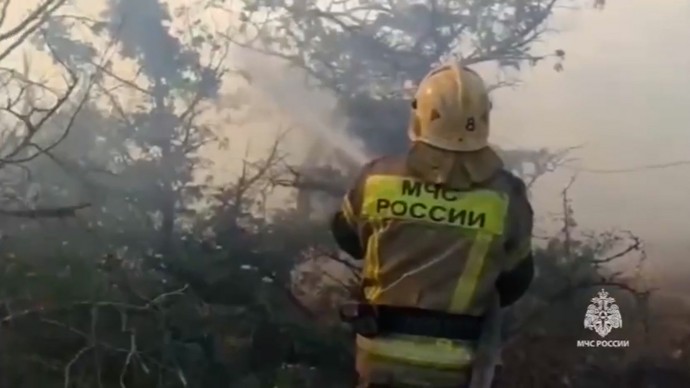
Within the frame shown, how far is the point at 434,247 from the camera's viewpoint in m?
1.84

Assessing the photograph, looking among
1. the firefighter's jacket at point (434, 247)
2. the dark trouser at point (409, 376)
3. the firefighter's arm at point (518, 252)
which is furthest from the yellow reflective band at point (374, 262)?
the firefighter's arm at point (518, 252)

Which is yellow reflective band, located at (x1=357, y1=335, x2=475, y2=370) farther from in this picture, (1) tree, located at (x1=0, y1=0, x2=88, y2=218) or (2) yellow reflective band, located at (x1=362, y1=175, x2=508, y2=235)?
(1) tree, located at (x1=0, y1=0, x2=88, y2=218)

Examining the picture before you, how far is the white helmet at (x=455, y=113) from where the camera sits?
182 cm

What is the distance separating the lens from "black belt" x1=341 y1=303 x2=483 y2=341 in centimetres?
183

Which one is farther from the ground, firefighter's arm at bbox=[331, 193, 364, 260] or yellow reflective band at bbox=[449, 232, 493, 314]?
firefighter's arm at bbox=[331, 193, 364, 260]

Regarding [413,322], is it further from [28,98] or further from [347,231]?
[28,98]

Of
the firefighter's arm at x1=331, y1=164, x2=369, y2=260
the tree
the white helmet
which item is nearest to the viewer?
the white helmet

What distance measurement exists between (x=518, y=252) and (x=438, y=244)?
0.15 metres

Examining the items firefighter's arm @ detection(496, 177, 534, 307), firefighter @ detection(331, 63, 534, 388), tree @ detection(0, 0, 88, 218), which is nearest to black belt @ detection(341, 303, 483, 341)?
firefighter @ detection(331, 63, 534, 388)

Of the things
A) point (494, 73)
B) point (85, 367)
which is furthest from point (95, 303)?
point (494, 73)

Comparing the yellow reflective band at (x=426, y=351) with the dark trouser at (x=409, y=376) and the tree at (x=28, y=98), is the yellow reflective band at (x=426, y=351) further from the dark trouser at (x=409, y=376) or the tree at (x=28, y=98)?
the tree at (x=28, y=98)

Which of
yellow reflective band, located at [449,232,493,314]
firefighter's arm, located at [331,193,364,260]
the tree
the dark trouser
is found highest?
the tree

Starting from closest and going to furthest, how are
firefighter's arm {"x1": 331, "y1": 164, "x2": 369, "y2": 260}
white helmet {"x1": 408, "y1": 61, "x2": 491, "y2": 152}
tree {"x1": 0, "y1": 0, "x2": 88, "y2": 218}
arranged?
white helmet {"x1": 408, "y1": 61, "x2": 491, "y2": 152} → firefighter's arm {"x1": 331, "y1": 164, "x2": 369, "y2": 260} → tree {"x1": 0, "y1": 0, "x2": 88, "y2": 218}

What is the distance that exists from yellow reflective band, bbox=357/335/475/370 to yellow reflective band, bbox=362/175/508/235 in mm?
192
